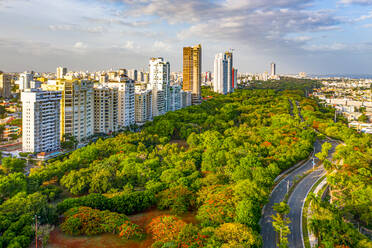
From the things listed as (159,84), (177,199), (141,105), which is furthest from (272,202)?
(159,84)

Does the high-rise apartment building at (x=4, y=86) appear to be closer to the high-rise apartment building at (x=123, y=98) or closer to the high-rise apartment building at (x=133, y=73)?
the high-rise apartment building at (x=123, y=98)

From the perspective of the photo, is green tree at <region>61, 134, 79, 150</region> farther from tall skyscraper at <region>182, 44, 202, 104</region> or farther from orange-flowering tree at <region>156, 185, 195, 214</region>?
tall skyscraper at <region>182, 44, 202, 104</region>

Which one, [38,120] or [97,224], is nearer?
[97,224]

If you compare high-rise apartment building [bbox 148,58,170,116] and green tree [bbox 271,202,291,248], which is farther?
high-rise apartment building [bbox 148,58,170,116]

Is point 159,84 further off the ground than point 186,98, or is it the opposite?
point 159,84

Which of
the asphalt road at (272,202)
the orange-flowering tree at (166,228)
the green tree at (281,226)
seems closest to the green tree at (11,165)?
the orange-flowering tree at (166,228)

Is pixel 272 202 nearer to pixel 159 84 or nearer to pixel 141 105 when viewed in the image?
pixel 141 105

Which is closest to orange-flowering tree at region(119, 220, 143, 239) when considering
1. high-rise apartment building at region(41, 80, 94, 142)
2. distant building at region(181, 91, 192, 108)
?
high-rise apartment building at region(41, 80, 94, 142)

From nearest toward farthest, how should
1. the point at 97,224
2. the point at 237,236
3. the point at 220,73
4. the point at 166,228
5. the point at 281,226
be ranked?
the point at 237,236 → the point at 166,228 → the point at 281,226 → the point at 97,224 → the point at 220,73
